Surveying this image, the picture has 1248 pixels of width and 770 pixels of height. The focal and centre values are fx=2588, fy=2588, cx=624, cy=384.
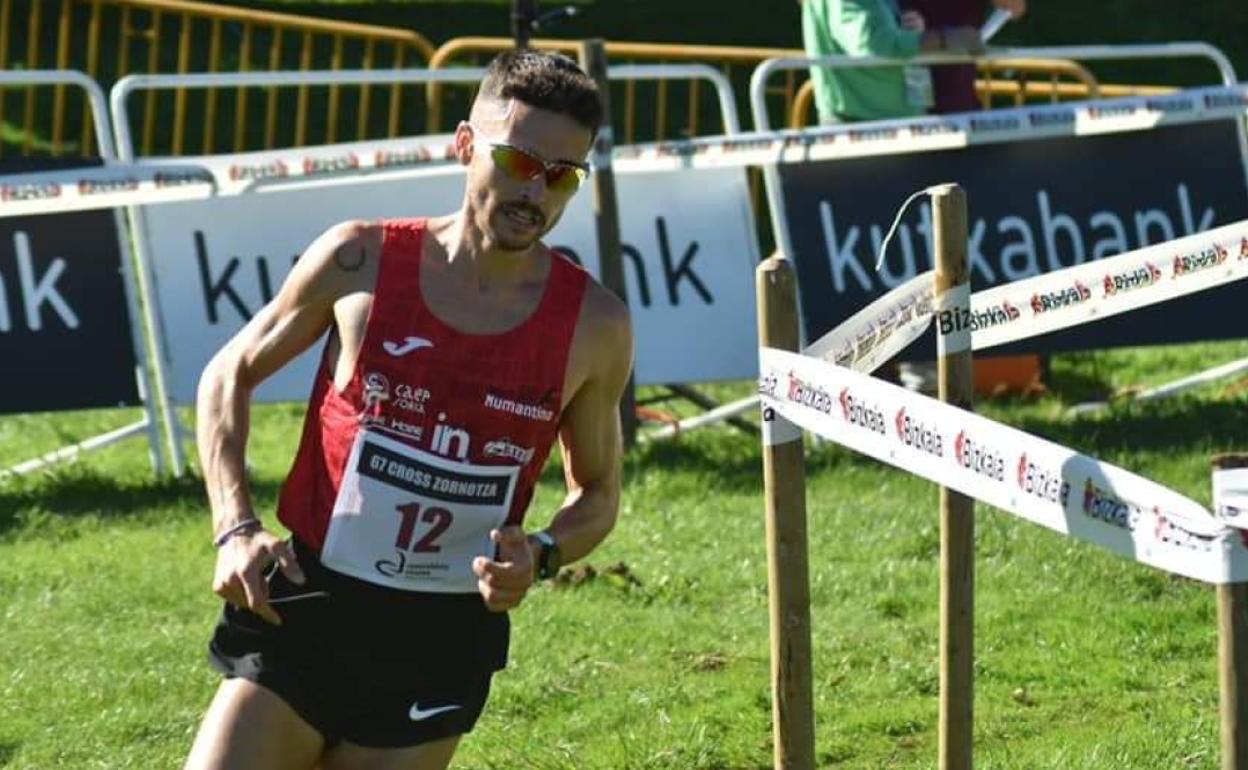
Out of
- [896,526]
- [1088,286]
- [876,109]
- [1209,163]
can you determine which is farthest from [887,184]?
[1088,286]

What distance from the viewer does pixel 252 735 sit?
4859mm

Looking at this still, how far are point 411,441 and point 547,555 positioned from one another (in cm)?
34

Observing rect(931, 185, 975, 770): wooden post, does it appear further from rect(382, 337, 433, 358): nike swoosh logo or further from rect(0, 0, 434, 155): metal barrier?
rect(0, 0, 434, 155): metal barrier

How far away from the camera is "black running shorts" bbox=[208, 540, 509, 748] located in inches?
195

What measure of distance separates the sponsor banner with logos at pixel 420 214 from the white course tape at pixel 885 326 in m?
5.53

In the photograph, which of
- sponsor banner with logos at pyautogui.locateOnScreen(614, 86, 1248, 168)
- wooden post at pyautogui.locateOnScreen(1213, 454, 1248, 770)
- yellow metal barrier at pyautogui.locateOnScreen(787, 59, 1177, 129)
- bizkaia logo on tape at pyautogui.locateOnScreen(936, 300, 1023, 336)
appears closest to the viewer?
wooden post at pyautogui.locateOnScreen(1213, 454, 1248, 770)

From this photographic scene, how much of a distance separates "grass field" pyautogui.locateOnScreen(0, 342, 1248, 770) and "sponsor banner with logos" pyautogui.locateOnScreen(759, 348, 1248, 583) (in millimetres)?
2033

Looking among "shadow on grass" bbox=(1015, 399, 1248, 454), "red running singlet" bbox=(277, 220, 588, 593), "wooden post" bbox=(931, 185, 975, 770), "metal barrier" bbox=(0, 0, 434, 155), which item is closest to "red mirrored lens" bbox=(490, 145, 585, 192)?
"red running singlet" bbox=(277, 220, 588, 593)

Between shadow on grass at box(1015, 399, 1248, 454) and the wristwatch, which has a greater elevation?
the wristwatch

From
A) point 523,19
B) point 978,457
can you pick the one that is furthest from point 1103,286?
point 523,19

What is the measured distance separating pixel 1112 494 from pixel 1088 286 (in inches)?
59.2

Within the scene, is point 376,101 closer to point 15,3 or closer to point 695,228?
point 15,3

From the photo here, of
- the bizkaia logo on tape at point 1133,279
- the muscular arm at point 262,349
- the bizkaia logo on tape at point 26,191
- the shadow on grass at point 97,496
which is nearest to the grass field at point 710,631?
the shadow on grass at point 97,496

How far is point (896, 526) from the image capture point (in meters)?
9.56
